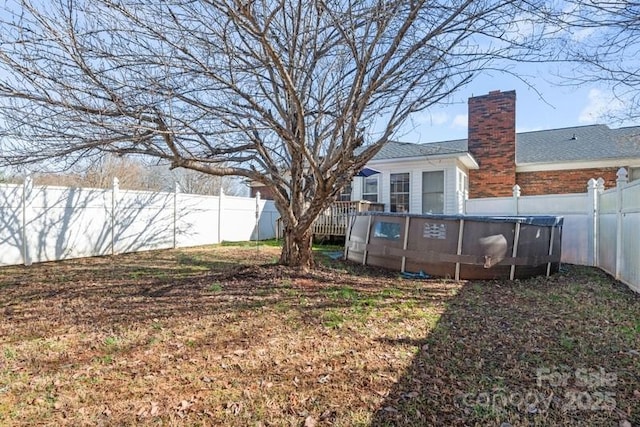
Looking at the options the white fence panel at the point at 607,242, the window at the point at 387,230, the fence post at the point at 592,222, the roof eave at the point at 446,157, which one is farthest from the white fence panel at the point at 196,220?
the white fence panel at the point at 607,242

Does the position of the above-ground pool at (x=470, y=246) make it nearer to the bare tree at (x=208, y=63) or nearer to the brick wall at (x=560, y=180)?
the bare tree at (x=208, y=63)

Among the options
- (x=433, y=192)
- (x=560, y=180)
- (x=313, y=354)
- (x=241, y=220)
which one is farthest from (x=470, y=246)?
(x=241, y=220)

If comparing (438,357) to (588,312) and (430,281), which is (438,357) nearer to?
(588,312)

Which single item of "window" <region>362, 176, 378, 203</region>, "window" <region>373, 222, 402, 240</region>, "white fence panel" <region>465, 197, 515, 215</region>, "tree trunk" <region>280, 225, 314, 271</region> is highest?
"window" <region>362, 176, 378, 203</region>

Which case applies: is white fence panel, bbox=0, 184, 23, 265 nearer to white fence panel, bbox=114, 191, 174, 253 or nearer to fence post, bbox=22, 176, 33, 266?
fence post, bbox=22, 176, 33, 266

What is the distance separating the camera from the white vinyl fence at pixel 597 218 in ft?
19.0

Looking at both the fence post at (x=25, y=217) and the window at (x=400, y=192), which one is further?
the window at (x=400, y=192)

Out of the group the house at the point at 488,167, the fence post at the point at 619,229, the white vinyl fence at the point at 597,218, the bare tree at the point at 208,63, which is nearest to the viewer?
the bare tree at the point at 208,63

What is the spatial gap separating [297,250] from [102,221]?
6.08m

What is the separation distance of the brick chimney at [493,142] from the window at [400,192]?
268cm

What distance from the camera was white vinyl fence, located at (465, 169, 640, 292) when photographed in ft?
Result: 19.0

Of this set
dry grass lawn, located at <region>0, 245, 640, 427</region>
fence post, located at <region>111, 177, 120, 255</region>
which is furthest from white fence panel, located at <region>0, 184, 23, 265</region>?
dry grass lawn, located at <region>0, 245, 640, 427</region>

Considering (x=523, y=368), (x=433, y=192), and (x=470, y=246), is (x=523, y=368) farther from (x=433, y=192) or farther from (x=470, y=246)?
(x=433, y=192)

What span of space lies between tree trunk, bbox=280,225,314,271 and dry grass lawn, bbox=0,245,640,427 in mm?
835
